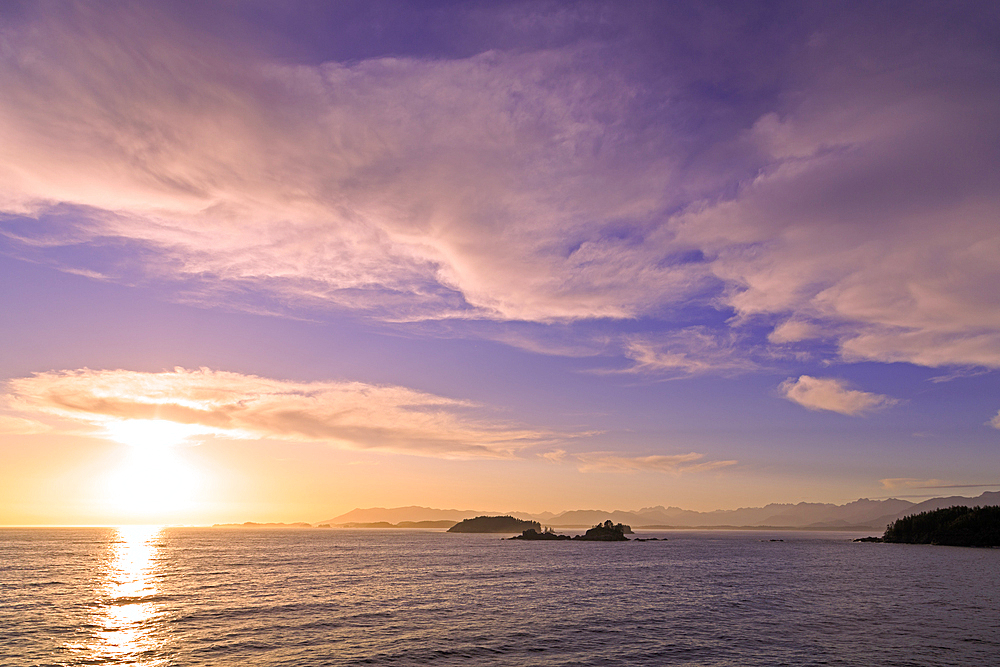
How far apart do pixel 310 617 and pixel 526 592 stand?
2754cm

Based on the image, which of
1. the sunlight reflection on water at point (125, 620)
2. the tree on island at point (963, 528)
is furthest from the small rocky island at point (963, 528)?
the sunlight reflection on water at point (125, 620)

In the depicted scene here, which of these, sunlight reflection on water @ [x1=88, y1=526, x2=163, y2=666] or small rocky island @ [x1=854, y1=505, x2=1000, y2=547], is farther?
small rocky island @ [x1=854, y1=505, x2=1000, y2=547]

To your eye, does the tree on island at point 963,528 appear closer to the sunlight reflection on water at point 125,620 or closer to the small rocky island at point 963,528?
the small rocky island at point 963,528

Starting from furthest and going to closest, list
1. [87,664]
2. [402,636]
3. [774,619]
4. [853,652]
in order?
[774,619] < [402,636] < [853,652] < [87,664]

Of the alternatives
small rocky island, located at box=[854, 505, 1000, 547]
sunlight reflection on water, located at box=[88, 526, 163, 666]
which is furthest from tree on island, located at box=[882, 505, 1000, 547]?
sunlight reflection on water, located at box=[88, 526, 163, 666]

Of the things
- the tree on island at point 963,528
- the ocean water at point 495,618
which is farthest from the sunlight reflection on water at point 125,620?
the tree on island at point 963,528

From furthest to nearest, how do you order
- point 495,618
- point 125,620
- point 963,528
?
point 963,528, point 495,618, point 125,620

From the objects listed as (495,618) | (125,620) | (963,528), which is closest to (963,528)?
(963,528)

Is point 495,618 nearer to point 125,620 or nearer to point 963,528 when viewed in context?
point 125,620

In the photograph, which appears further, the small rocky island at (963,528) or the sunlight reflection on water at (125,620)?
the small rocky island at (963,528)

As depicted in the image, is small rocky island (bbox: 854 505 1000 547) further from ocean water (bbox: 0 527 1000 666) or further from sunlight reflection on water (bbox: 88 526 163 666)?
sunlight reflection on water (bbox: 88 526 163 666)

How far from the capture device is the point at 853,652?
1515 inches

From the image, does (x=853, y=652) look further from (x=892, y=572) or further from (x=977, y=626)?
(x=892, y=572)

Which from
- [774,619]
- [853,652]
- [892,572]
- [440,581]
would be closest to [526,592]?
[440,581]
